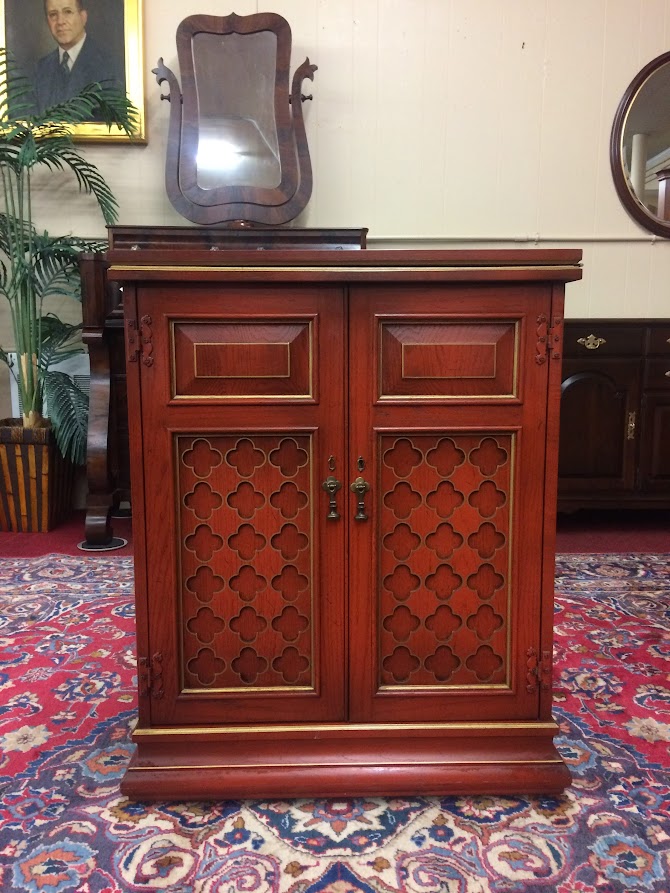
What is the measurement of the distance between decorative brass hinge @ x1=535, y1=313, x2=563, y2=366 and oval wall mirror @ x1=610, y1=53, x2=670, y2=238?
294cm

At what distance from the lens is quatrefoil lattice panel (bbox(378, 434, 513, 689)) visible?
132cm

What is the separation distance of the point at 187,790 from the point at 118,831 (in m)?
0.14

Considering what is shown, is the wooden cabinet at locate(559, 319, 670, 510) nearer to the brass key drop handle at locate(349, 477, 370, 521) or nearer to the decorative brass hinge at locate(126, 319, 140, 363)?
the brass key drop handle at locate(349, 477, 370, 521)

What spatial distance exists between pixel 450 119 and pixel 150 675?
3.35 metres

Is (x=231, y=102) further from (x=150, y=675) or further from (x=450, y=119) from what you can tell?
(x=150, y=675)

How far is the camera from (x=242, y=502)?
1323 mm

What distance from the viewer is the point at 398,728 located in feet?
4.43

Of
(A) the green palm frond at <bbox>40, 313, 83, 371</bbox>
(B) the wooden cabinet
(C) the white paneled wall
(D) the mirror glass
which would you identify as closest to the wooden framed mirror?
(D) the mirror glass

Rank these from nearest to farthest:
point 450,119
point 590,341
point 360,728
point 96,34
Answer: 1. point 360,728
2. point 590,341
3. point 96,34
4. point 450,119

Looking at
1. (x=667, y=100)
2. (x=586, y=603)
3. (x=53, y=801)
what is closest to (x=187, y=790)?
(x=53, y=801)

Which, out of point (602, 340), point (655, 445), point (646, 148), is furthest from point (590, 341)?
point (646, 148)

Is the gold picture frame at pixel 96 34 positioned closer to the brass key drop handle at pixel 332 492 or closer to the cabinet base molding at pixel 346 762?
the brass key drop handle at pixel 332 492

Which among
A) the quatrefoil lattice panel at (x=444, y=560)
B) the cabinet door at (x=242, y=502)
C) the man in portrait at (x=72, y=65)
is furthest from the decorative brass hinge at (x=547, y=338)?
the man in portrait at (x=72, y=65)

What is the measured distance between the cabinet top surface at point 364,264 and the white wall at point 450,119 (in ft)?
8.44
